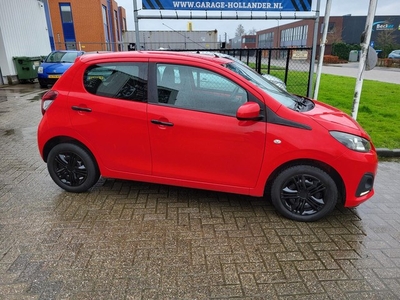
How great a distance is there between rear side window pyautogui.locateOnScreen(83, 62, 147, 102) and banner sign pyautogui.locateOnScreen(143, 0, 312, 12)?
380cm

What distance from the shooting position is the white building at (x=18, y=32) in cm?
1475

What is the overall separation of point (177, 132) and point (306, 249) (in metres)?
1.74

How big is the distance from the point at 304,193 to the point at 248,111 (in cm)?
108

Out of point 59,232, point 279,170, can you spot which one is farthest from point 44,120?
point 279,170

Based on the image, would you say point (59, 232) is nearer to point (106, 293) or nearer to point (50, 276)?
point (50, 276)

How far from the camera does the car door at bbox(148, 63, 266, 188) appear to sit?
10.4 ft

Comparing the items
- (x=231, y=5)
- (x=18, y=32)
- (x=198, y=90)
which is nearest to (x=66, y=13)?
(x=18, y=32)

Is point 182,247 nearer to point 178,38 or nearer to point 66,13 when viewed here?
point 178,38

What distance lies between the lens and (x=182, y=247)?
289cm

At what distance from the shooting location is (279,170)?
3254 millimetres

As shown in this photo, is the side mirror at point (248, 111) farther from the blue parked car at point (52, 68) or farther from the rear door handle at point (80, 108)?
the blue parked car at point (52, 68)

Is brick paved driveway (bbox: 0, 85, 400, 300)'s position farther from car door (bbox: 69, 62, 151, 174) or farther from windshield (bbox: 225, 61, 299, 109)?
windshield (bbox: 225, 61, 299, 109)

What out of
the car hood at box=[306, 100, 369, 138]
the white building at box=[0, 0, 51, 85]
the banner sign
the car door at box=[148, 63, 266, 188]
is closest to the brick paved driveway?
the car door at box=[148, 63, 266, 188]

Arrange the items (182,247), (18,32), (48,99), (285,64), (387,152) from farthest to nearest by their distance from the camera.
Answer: (18,32) < (285,64) < (387,152) < (48,99) < (182,247)
